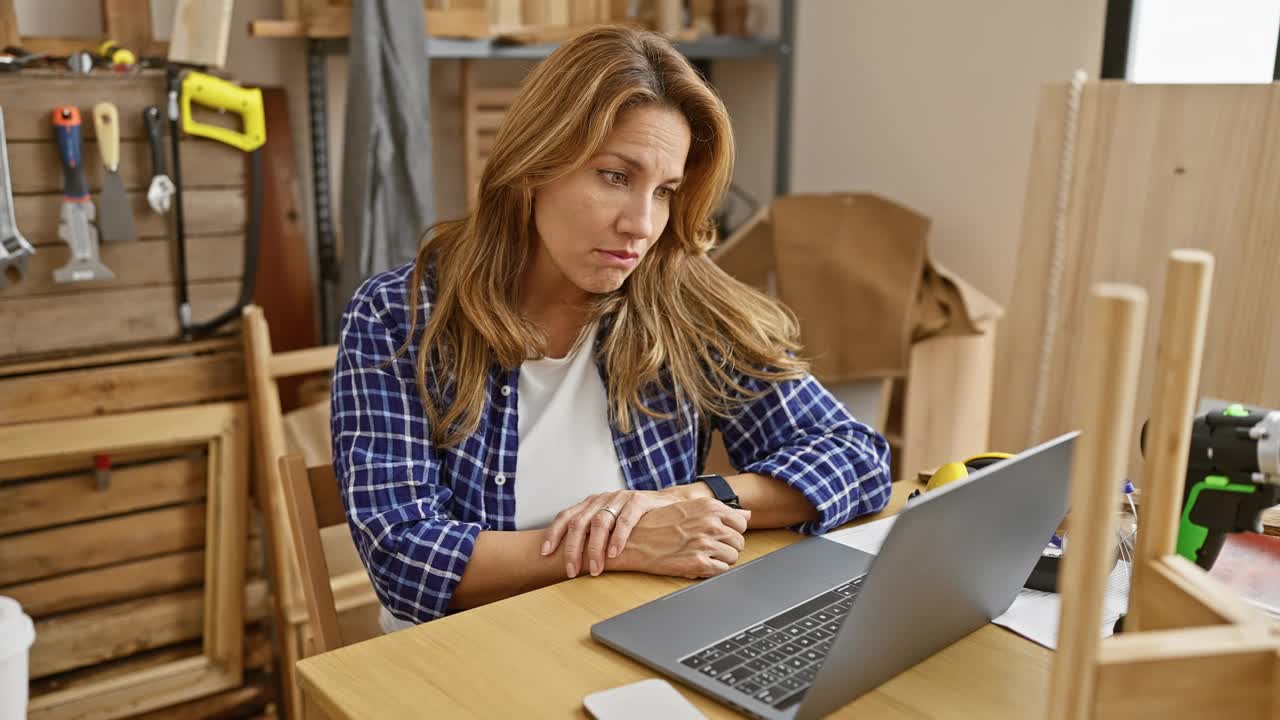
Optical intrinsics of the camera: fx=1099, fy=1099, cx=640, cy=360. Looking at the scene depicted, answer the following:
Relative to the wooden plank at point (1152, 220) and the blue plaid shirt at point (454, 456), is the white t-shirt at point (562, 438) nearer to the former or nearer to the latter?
the blue plaid shirt at point (454, 456)

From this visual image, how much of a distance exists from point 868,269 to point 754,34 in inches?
40.5

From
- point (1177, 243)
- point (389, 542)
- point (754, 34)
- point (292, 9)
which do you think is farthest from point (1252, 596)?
point (754, 34)

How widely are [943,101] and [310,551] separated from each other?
6.70ft

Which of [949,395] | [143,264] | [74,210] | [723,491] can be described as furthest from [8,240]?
[949,395]

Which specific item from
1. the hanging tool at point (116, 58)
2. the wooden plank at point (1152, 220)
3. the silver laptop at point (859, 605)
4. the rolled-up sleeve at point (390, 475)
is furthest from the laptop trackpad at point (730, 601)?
the hanging tool at point (116, 58)

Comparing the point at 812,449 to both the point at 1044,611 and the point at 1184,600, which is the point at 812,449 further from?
the point at 1184,600

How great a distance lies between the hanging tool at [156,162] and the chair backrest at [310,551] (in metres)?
0.87

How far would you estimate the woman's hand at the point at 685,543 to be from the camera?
3.70 feet

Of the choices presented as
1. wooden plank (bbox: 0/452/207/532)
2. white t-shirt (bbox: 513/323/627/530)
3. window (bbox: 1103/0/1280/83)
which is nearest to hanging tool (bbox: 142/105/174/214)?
wooden plank (bbox: 0/452/207/532)

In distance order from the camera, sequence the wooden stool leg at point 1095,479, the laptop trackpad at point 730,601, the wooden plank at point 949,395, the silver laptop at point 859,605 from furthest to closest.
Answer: the wooden plank at point 949,395 → the laptop trackpad at point 730,601 → the silver laptop at point 859,605 → the wooden stool leg at point 1095,479

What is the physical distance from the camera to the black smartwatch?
1.29 metres

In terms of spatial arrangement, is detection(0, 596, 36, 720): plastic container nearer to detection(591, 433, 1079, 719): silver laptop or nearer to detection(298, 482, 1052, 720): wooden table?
detection(298, 482, 1052, 720): wooden table

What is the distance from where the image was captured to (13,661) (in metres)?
1.63

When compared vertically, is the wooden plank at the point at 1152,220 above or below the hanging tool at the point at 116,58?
below
